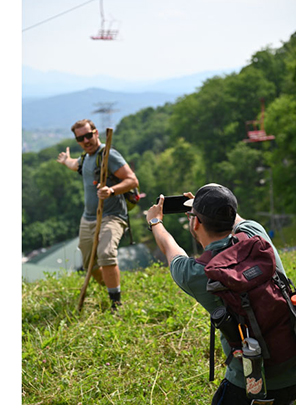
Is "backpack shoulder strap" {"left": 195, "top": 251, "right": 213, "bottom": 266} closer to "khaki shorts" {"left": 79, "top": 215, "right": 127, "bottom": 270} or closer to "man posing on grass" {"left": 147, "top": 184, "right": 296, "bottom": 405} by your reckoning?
"man posing on grass" {"left": 147, "top": 184, "right": 296, "bottom": 405}

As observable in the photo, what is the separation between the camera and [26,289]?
190 inches

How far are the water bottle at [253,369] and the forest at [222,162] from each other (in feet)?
68.7

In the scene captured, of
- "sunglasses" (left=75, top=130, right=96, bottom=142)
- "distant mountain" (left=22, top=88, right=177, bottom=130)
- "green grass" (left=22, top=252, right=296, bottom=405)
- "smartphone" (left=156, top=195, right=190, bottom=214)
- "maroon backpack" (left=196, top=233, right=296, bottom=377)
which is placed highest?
"distant mountain" (left=22, top=88, right=177, bottom=130)

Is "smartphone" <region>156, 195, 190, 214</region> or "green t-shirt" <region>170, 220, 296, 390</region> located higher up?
"smartphone" <region>156, 195, 190, 214</region>

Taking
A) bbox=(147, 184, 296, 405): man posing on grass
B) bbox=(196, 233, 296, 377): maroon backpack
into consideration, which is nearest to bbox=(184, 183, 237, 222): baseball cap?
bbox=(147, 184, 296, 405): man posing on grass

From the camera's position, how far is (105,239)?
4.05m

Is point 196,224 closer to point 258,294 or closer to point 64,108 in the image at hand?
point 258,294

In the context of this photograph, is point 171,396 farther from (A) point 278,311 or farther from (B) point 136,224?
(B) point 136,224

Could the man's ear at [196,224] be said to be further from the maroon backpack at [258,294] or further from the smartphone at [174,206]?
the smartphone at [174,206]

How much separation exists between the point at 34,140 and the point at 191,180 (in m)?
60.8

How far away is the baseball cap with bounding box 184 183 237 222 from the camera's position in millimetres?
1745

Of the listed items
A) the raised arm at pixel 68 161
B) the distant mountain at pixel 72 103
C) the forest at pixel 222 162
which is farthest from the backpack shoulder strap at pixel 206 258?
the distant mountain at pixel 72 103

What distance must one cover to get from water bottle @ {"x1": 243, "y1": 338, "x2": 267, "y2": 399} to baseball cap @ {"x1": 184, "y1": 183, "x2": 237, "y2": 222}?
431mm
